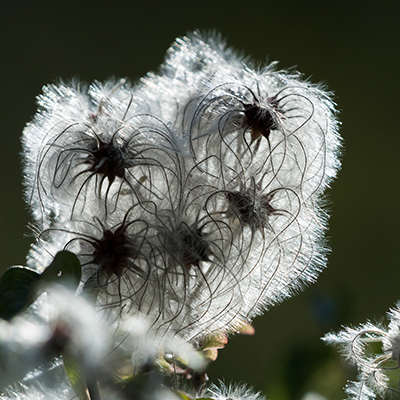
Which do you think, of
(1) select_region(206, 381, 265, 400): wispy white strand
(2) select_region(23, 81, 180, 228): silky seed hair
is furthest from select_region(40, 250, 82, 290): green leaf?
(1) select_region(206, 381, 265, 400): wispy white strand

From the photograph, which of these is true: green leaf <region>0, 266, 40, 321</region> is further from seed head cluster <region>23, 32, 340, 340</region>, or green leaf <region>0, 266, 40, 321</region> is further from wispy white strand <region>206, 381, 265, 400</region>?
wispy white strand <region>206, 381, 265, 400</region>

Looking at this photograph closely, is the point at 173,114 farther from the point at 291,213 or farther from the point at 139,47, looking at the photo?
the point at 139,47

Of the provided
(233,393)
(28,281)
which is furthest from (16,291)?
(233,393)

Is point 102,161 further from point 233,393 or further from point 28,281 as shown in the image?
point 233,393

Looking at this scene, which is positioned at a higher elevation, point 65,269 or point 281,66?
point 281,66

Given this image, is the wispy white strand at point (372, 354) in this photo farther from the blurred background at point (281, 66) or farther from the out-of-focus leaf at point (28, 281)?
the blurred background at point (281, 66)

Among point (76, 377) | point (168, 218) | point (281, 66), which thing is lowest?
point (76, 377)
